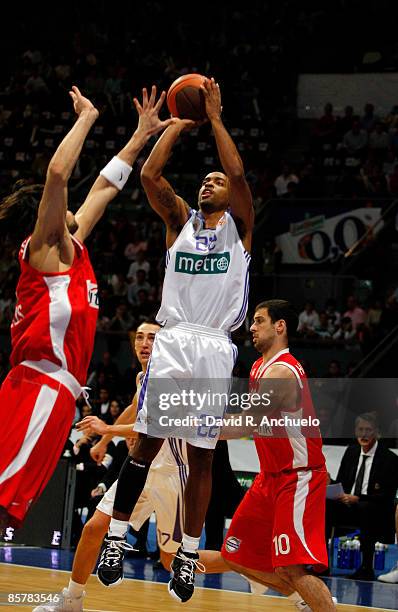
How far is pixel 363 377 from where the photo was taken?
15070 millimetres

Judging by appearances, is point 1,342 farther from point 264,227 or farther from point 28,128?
point 28,128

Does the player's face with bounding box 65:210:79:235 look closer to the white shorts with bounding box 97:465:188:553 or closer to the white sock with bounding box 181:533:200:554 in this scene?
the white sock with bounding box 181:533:200:554

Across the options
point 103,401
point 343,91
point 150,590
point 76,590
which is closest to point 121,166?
point 76,590

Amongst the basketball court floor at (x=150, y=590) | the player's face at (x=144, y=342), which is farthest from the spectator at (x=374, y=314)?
the player's face at (x=144, y=342)

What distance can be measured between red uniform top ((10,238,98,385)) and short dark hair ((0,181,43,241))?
46cm

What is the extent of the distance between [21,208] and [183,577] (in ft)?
8.30

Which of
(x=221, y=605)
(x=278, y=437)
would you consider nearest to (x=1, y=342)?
(x=221, y=605)

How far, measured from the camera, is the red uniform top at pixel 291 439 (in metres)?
7.47

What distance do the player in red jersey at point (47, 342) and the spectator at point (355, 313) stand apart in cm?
1104

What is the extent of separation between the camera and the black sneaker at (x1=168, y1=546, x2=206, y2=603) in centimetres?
657

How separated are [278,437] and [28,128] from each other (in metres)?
16.7

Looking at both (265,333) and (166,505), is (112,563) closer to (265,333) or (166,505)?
(265,333)

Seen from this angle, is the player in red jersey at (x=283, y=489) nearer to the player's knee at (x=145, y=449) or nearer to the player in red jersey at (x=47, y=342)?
the player's knee at (x=145, y=449)

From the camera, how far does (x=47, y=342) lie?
5.55 metres
